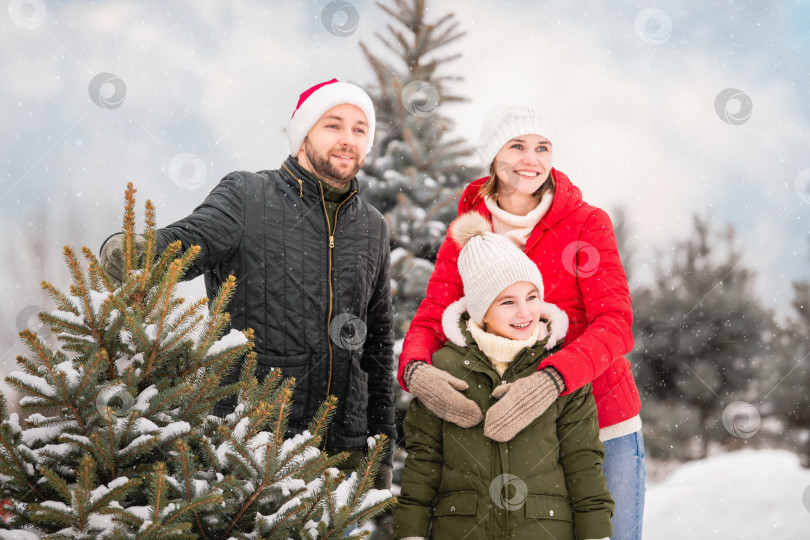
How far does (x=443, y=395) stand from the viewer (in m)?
2.70

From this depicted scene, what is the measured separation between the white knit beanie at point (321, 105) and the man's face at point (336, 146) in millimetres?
40

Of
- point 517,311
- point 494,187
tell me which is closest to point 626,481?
point 517,311

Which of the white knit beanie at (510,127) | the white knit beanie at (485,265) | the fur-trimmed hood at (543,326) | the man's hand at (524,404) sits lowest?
the man's hand at (524,404)

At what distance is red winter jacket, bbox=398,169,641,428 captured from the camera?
2725 mm

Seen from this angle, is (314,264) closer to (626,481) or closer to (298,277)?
(298,277)

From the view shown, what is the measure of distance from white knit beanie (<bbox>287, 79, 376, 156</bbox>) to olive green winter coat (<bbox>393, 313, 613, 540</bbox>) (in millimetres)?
1586

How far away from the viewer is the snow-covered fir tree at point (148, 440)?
5.33 feet

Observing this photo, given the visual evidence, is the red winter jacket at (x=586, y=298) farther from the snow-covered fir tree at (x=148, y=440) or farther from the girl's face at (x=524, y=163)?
the snow-covered fir tree at (x=148, y=440)

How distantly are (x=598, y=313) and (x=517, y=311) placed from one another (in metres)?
0.34

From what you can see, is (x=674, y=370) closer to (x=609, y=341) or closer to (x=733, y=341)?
(x=733, y=341)

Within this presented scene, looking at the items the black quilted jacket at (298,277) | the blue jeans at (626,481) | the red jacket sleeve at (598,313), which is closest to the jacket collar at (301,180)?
the black quilted jacket at (298,277)

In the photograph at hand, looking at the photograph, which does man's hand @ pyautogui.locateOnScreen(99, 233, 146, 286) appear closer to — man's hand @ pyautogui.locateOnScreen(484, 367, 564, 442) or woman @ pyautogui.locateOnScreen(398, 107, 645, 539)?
woman @ pyautogui.locateOnScreen(398, 107, 645, 539)

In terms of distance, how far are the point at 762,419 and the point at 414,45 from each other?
7.90 meters

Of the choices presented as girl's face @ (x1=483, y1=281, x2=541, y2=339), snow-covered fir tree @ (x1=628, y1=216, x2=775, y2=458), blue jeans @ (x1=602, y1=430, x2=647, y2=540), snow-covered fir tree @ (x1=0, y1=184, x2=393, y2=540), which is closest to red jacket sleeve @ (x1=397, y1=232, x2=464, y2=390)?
girl's face @ (x1=483, y1=281, x2=541, y2=339)
